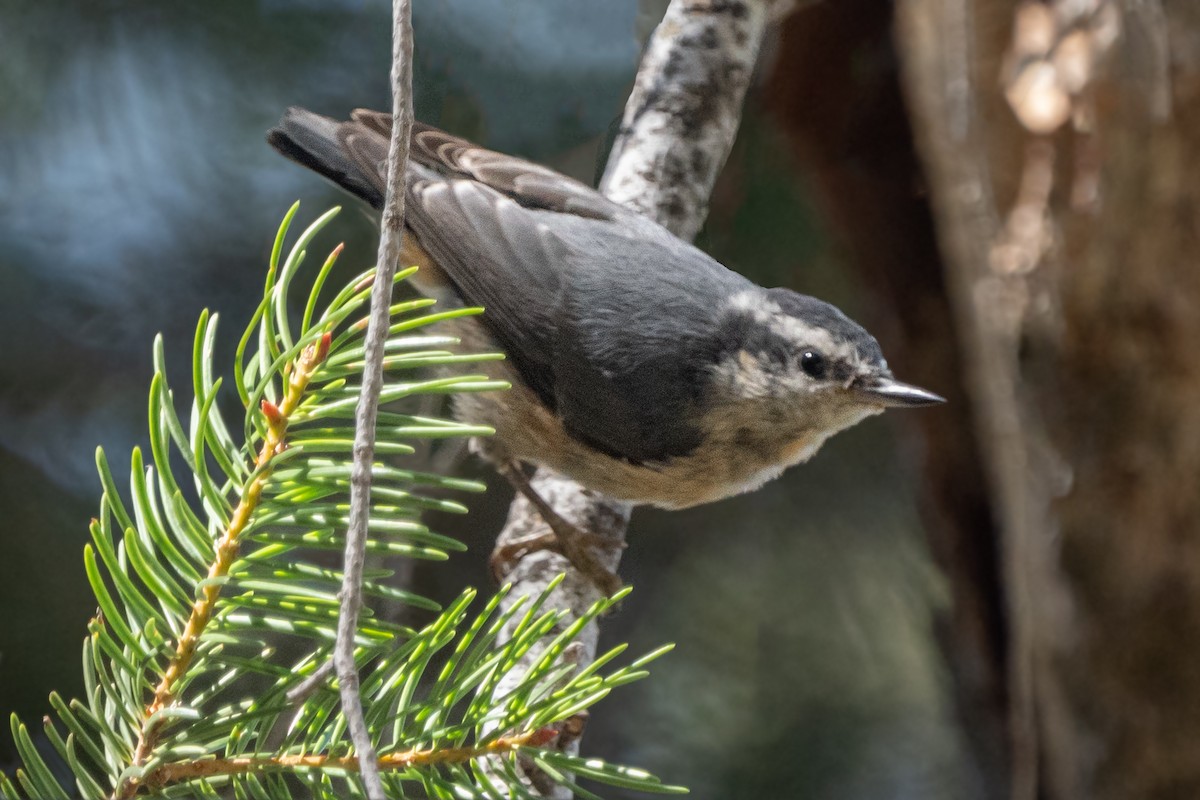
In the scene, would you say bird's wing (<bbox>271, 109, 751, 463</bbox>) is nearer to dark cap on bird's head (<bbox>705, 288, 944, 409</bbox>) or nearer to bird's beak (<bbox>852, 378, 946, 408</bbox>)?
dark cap on bird's head (<bbox>705, 288, 944, 409</bbox>)

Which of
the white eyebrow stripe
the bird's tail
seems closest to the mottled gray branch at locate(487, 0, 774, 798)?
the white eyebrow stripe

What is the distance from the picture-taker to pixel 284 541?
0.79m

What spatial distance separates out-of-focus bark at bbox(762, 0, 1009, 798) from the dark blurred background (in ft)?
0.68

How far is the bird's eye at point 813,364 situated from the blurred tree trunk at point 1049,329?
3.94 feet

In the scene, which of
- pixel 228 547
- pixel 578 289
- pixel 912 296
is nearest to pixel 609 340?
pixel 578 289

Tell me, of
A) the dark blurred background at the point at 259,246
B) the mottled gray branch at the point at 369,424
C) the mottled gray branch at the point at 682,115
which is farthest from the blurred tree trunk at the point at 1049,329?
the mottled gray branch at the point at 369,424

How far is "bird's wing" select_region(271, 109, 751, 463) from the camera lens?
1680mm

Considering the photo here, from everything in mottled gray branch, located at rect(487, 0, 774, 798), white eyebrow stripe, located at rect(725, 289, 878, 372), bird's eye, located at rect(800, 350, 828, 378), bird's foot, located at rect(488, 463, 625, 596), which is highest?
mottled gray branch, located at rect(487, 0, 774, 798)

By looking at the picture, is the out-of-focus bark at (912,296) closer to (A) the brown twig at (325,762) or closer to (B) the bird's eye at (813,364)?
(B) the bird's eye at (813,364)

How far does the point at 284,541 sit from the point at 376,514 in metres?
0.08

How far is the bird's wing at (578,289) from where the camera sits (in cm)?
168

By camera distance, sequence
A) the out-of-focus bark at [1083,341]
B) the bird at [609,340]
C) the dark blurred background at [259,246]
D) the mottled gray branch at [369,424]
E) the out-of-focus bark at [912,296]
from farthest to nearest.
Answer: the out-of-focus bark at [912,296] < the out-of-focus bark at [1083,341] < the dark blurred background at [259,246] < the bird at [609,340] < the mottled gray branch at [369,424]

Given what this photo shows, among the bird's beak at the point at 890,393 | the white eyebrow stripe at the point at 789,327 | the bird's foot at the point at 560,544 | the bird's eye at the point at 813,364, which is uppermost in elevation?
the white eyebrow stripe at the point at 789,327

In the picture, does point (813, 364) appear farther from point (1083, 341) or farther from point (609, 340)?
point (1083, 341)
